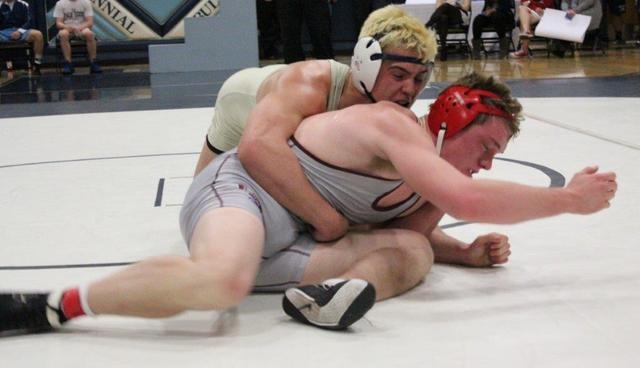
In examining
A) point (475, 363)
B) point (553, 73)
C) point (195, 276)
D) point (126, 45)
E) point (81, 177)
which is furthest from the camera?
point (126, 45)

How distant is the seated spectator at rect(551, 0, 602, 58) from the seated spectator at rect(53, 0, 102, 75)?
576 cm

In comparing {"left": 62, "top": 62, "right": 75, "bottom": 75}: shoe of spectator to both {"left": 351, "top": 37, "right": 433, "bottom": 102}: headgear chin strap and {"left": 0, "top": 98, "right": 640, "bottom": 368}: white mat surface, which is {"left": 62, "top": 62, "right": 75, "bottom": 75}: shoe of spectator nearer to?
{"left": 0, "top": 98, "right": 640, "bottom": 368}: white mat surface

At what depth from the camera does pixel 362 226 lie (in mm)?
2602

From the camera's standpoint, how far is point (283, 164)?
2.45m

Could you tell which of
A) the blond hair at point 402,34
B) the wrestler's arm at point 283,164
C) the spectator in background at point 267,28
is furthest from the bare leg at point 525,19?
the wrestler's arm at point 283,164

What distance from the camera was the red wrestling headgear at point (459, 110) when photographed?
7.69 feet

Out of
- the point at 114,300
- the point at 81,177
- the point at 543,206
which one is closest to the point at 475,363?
the point at 543,206

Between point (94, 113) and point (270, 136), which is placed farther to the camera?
point (94, 113)

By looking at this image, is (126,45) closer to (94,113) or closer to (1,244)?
(94,113)

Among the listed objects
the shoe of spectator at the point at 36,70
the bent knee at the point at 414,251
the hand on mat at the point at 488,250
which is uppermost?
the bent knee at the point at 414,251

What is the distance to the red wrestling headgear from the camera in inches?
92.3

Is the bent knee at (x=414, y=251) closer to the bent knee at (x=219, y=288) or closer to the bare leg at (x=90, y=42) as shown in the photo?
the bent knee at (x=219, y=288)

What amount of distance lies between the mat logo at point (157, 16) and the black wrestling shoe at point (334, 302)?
1137 cm

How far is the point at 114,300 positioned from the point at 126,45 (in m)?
11.4
